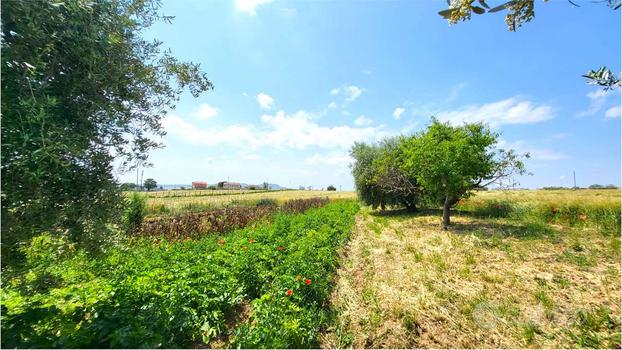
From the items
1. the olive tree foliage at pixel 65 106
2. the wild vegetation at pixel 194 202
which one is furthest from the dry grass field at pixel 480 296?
the wild vegetation at pixel 194 202

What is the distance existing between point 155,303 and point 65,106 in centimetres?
294

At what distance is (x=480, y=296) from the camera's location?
548 cm

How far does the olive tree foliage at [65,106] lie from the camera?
2.57 metres

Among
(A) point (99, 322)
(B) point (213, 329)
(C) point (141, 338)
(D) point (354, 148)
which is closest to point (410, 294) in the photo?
(B) point (213, 329)

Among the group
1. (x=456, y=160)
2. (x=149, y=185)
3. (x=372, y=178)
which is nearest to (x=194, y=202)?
(x=149, y=185)

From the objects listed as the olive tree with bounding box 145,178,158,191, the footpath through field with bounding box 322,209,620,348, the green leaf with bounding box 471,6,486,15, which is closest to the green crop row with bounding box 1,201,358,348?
the footpath through field with bounding box 322,209,620,348

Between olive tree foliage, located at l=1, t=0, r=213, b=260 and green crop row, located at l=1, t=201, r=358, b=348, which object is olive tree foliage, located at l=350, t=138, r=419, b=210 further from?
olive tree foliage, located at l=1, t=0, r=213, b=260

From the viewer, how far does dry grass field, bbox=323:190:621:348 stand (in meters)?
4.21

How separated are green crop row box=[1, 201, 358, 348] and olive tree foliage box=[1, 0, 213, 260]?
1.62 ft

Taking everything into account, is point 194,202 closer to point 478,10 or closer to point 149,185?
point 149,185

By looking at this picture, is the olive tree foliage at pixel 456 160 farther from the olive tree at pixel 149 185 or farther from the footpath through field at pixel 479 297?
the olive tree at pixel 149 185

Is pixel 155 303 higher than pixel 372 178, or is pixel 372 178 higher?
pixel 372 178

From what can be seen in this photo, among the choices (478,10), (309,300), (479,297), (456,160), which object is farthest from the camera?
(456,160)

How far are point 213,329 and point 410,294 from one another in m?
3.94
